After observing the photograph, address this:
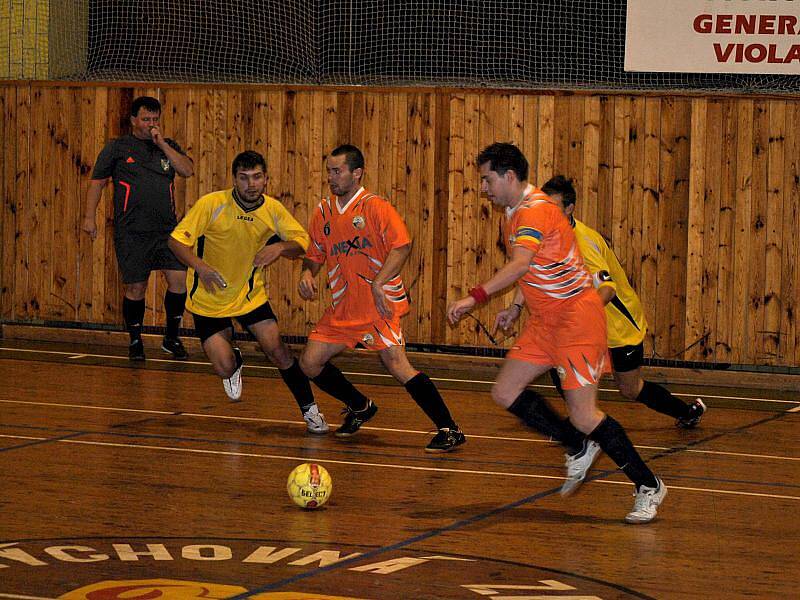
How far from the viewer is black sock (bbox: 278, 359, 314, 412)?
10.1 meters

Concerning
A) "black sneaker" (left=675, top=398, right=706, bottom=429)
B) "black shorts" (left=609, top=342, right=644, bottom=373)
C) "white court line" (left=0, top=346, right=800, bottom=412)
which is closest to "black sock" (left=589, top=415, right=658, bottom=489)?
"black shorts" (left=609, top=342, right=644, bottom=373)

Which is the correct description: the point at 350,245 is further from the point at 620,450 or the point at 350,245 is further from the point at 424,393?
the point at 620,450

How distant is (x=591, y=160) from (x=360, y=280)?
16.8 feet

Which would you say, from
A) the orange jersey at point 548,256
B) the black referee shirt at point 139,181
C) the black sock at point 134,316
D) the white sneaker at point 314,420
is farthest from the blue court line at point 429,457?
the black referee shirt at point 139,181

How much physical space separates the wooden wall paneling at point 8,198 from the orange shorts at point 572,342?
387 inches

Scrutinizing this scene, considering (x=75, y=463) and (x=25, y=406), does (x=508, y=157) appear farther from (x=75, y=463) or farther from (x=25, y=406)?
(x=25, y=406)

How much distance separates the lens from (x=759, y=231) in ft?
44.7

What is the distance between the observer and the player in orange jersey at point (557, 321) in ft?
24.0

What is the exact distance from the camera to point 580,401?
7.38 metres

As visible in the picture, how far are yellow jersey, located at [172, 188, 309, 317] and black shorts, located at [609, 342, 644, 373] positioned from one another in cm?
239

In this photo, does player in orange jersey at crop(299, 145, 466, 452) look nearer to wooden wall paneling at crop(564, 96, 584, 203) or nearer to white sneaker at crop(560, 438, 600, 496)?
white sneaker at crop(560, 438, 600, 496)

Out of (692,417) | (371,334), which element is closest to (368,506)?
(371,334)

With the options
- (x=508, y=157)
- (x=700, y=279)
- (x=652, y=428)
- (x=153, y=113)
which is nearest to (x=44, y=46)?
(x=153, y=113)

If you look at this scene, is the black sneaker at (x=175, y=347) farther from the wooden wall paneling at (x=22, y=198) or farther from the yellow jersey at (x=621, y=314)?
the yellow jersey at (x=621, y=314)
